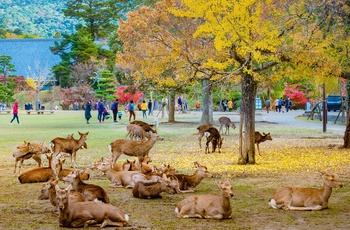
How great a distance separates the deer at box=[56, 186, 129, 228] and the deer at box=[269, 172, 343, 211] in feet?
8.84

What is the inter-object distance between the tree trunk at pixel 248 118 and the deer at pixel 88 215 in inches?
359

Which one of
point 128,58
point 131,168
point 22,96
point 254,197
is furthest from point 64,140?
point 22,96

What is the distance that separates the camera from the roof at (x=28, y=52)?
105 metres

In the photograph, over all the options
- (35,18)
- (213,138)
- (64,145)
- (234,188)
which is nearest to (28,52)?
(35,18)

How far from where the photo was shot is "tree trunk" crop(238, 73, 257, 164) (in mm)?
18328

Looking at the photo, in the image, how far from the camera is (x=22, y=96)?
9006 centimetres

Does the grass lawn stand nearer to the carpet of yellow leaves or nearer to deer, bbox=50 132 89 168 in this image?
the carpet of yellow leaves

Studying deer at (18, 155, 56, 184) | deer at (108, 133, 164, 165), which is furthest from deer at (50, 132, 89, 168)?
deer at (18, 155, 56, 184)

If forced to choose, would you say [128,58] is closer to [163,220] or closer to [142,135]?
[142,135]

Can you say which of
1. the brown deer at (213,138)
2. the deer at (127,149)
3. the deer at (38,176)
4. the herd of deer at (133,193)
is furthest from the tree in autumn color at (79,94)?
the deer at (38,176)

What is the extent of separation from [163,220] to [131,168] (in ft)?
15.0

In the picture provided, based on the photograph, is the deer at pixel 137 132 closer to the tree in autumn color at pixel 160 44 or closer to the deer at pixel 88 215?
the tree in autumn color at pixel 160 44

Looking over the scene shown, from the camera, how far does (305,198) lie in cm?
1084

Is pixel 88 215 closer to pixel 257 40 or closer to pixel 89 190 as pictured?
pixel 89 190
